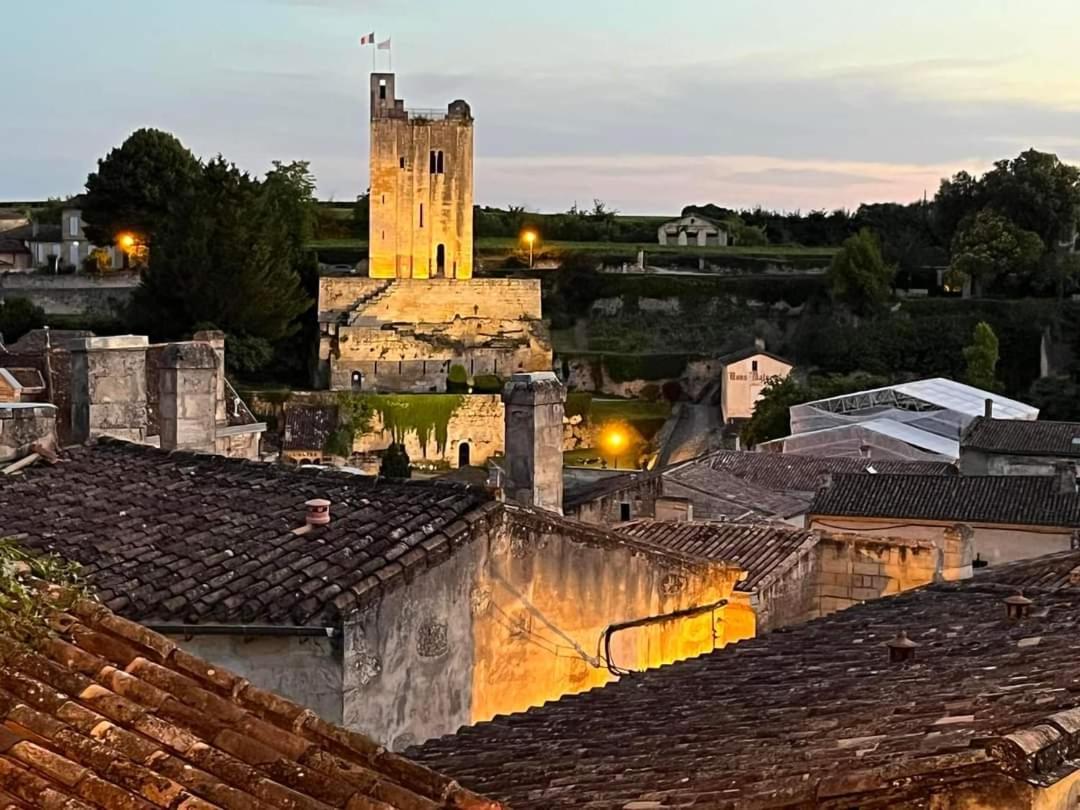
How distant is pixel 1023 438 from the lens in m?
35.7

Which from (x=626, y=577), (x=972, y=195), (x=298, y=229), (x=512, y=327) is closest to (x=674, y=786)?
(x=626, y=577)

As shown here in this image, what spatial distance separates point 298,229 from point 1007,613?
63344mm

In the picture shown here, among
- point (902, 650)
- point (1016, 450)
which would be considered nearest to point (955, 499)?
point (1016, 450)

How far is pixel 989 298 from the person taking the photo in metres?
68.3

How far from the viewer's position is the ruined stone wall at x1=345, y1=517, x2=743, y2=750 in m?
7.65

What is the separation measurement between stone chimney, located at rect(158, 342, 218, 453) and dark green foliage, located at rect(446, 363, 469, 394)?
46.9m

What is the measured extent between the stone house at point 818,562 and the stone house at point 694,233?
7833cm

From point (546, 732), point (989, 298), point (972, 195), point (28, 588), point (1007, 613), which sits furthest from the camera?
point (972, 195)

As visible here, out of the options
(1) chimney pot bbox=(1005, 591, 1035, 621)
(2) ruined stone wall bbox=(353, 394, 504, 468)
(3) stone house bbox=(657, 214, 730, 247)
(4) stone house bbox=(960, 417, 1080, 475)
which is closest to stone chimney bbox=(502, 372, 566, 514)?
(1) chimney pot bbox=(1005, 591, 1035, 621)

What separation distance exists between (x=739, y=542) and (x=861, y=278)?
56.2 meters

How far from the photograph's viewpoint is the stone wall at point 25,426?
33.9 ft

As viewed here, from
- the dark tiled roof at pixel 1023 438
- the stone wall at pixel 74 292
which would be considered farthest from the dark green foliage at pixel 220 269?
the dark tiled roof at pixel 1023 438

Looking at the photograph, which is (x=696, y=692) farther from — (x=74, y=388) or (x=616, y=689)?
(x=74, y=388)

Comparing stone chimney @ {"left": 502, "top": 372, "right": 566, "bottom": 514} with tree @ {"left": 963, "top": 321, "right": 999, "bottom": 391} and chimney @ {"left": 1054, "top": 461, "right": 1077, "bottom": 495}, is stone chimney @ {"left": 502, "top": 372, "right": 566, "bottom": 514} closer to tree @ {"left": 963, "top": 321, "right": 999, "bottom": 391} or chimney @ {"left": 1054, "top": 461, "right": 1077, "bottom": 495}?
chimney @ {"left": 1054, "top": 461, "right": 1077, "bottom": 495}
